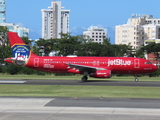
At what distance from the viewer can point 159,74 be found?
215 feet

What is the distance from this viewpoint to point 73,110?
69.6 ft

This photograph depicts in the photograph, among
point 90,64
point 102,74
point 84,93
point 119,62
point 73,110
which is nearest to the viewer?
point 73,110

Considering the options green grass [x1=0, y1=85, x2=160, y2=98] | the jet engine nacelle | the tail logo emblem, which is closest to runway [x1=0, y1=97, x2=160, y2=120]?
green grass [x1=0, y1=85, x2=160, y2=98]

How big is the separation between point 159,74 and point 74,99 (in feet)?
137

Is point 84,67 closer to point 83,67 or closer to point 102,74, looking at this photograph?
point 83,67

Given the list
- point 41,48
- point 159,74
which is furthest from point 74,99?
point 41,48

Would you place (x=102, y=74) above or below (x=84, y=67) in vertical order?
below

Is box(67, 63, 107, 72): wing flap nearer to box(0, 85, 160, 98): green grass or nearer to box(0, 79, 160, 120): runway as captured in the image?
box(0, 85, 160, 98): green grass

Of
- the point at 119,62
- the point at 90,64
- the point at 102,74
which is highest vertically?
the point at 119,62

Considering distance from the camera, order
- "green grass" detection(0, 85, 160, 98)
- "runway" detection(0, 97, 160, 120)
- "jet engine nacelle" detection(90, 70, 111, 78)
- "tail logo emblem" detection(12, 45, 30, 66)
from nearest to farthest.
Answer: "runway" detection(0, 97, 160, 120) < "green grass" detection(0, 85, 160, 98) < "jet engine nacelle" detection(90, 70, 111, 78) < "tail logo emblem" detection(12, 45, 30, 66)

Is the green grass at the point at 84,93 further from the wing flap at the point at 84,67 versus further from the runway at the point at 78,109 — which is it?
the wing flap at the point at 84,67

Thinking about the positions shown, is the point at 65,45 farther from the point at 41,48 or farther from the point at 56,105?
the point at 56,105

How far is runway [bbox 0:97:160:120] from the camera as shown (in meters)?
18.9

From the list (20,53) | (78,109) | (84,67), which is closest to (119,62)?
(84,67)
